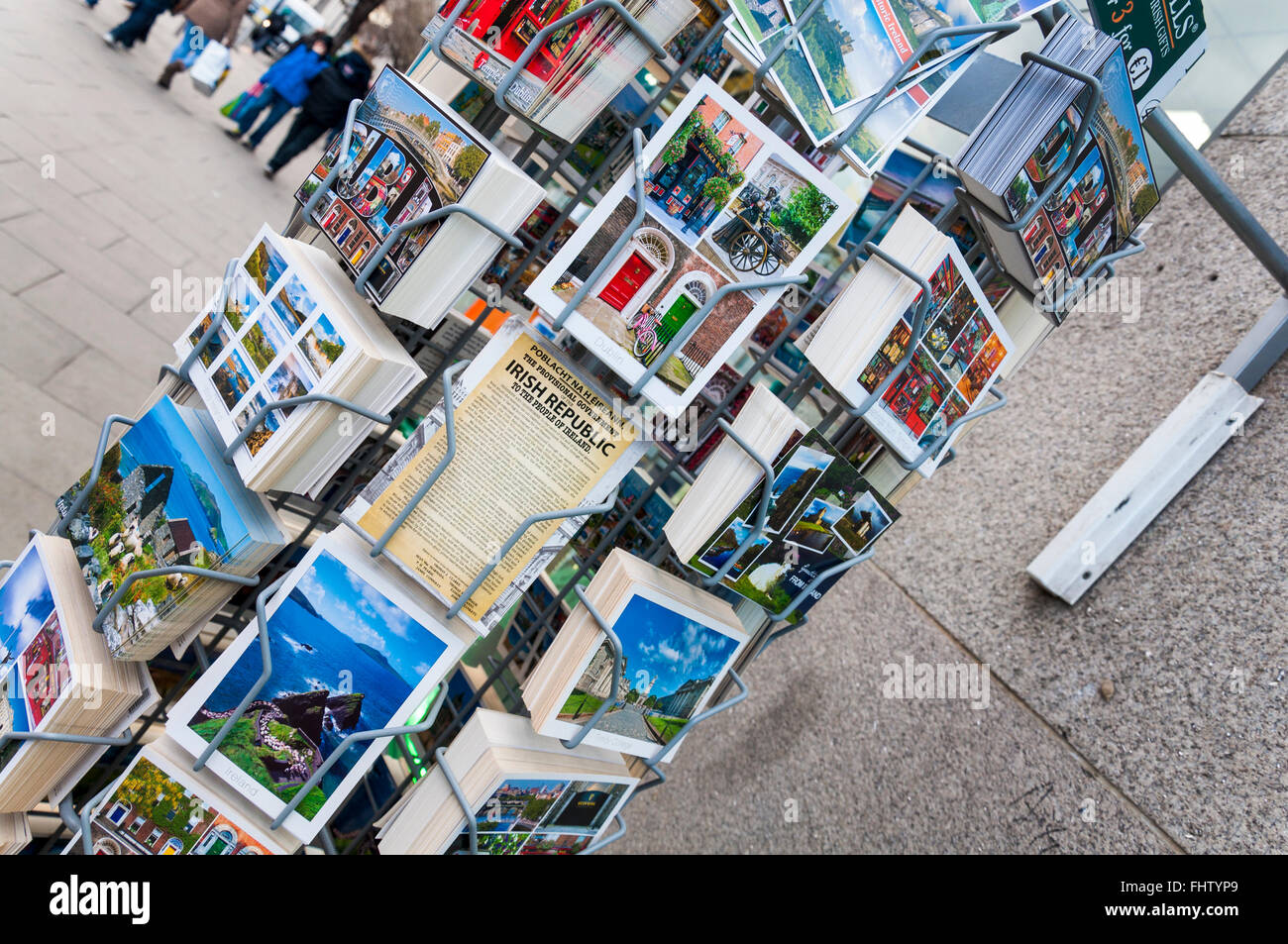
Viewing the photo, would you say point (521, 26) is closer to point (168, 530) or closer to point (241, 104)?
point (168, 530)

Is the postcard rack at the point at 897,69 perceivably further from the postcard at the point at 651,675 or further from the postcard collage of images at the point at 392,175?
the postcard at the point at 651,675

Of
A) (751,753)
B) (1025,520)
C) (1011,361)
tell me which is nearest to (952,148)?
(1025,520)

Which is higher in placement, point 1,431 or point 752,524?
point 752,524

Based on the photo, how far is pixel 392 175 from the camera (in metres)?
1.08

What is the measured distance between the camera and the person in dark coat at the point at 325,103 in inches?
232

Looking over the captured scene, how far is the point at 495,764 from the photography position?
108 cm

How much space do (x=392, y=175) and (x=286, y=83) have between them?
6096 millimetres

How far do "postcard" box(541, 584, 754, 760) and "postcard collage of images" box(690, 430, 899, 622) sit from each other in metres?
0.04

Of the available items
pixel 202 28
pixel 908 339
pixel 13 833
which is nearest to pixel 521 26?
pixel 908 339

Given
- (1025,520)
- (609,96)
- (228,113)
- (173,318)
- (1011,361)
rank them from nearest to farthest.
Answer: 1. (609,96)
2. (1011,361)
3. (1025,520)
4. (173,318)
5. (228,113)

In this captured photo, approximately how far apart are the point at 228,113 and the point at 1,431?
5087 mm

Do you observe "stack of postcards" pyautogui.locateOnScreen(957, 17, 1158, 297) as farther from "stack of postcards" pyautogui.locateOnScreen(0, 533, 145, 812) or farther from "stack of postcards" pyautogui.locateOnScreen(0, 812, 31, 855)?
"stack of postcards" pyautogui.locateOnScreen(0, 812, 31, 855)

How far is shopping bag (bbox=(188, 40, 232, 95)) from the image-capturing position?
21.4 feet
